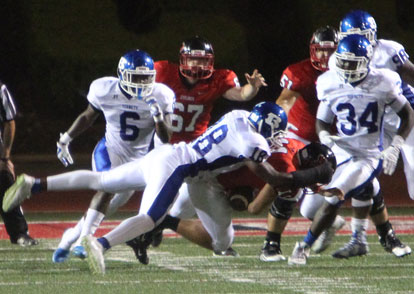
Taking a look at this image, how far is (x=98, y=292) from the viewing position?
5.08m

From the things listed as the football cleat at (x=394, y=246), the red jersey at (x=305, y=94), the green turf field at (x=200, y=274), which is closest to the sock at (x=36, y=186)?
the green turf field at (x=200, y=274)

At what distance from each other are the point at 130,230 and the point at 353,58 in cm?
166

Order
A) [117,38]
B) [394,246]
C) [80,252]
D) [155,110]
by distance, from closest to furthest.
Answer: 1. [80,252]
2. [155,110]
3. [394,246]
4. [117,38]

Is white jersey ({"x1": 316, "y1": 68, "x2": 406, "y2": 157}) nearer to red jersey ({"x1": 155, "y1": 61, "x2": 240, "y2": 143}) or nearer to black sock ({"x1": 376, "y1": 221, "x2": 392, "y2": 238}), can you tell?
black sock ({"x1": 376, "y1": 221, "x2": 392, "y2": 238})

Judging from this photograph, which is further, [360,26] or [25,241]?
[25,241]

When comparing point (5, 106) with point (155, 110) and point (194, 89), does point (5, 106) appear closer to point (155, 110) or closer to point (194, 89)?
point (194, 89)

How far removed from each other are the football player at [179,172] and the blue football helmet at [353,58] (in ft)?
2.13

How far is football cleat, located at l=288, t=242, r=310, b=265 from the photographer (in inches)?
239

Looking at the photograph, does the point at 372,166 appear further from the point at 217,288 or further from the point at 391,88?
the point at 217,288

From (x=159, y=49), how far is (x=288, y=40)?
2.01m

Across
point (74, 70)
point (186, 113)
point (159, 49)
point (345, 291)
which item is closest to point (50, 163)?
point (74, 70)

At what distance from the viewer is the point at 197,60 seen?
679 centimetres

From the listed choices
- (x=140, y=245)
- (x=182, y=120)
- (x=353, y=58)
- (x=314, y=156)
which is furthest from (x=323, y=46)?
(x=140, y=245)

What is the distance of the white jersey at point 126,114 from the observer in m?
6.34
